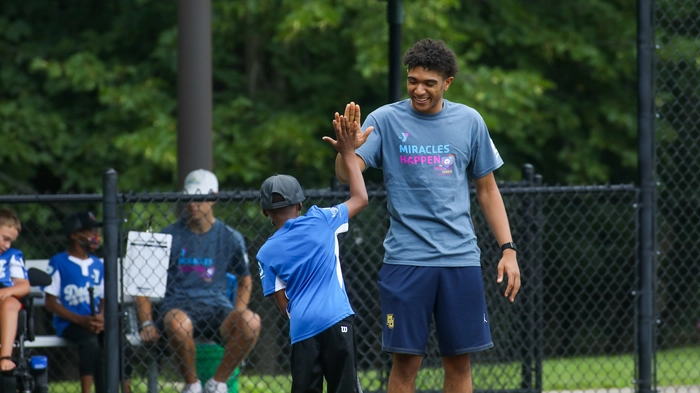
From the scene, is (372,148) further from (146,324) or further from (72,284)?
(72,284)

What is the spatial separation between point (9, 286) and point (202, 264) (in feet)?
3.75

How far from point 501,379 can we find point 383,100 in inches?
259

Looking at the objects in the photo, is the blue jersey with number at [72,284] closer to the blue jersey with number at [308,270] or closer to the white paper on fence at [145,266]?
the white paper on fence at [145,266]

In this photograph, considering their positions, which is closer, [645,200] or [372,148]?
[372,148]

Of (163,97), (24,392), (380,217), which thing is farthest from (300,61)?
(24,392)

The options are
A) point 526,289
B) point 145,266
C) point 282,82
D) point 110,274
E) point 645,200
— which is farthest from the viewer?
point 282,82

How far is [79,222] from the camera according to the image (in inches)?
245

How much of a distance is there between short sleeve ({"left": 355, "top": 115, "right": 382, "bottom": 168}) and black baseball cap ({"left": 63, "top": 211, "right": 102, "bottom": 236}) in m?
2.80

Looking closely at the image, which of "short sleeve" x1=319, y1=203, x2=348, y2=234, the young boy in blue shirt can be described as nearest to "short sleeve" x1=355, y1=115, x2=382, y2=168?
"short sleeve" x1=319, y1=203, x2=348, y2=234

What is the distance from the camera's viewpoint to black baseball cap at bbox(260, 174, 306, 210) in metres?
3.86

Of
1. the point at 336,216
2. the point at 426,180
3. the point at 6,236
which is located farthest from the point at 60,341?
the point at 426,180

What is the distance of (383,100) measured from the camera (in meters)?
12.1

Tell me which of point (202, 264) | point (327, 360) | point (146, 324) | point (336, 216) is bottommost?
point (146, 324)

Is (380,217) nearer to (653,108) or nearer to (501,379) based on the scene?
(501,379)
